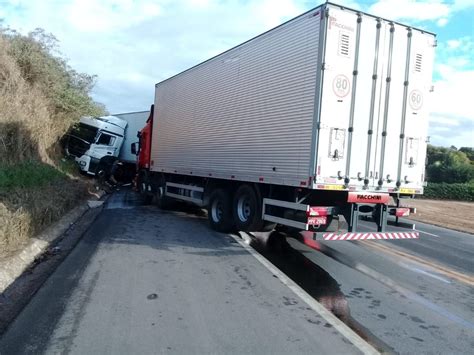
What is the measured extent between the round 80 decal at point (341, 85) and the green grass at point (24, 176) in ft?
23.1

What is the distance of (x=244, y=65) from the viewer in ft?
33.5

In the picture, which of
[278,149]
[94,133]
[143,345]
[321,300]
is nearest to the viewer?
[143,345]

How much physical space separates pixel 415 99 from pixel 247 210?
410cm

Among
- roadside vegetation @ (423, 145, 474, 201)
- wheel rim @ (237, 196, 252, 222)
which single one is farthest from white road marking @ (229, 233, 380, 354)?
roadside vegetation @ (423, 145, 474, 201)

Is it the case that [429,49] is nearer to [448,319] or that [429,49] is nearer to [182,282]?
[448,319]

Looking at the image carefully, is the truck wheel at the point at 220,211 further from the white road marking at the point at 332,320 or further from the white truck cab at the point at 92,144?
the white truck cab at the point at 92,144

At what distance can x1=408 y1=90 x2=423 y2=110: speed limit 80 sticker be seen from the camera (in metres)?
8.72

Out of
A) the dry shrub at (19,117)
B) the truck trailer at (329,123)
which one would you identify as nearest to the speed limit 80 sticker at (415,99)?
the truck trailer at (329,123)

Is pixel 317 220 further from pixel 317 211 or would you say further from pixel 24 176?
pixel 24 176

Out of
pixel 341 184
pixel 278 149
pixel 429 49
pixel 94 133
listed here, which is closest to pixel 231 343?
pixel 341 184

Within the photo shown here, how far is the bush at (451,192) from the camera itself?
1373 inches

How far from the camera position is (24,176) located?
37.9ft

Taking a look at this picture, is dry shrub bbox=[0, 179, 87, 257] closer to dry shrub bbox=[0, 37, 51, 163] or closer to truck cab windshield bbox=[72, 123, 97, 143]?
dry shrub bbox=[0, 37, 51, 163]

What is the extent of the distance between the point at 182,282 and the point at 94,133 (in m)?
18.8
